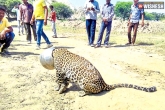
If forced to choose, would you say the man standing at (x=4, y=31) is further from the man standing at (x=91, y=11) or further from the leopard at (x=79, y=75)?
the man standing at (x=91, y=11)

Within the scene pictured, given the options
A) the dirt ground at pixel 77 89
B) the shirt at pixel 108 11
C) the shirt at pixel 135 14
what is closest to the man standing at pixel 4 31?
the dirt ground at pixel 77 89

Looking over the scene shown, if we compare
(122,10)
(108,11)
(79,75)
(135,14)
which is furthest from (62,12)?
(79,75)

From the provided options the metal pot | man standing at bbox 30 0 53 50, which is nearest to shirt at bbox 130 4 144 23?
man standing at bbox 30 0 53 50

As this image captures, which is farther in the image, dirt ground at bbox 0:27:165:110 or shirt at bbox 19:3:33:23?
shirt at bbox 19:3:33:23

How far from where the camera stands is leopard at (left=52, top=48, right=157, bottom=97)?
5.46 metres

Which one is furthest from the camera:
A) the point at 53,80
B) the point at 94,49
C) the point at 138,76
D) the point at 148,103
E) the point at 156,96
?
the point at 94,49

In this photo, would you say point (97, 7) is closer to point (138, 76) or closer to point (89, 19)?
point (89, 19)

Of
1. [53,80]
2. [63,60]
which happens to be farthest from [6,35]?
[63,60]

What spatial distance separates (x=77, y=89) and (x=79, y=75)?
0.58 meters

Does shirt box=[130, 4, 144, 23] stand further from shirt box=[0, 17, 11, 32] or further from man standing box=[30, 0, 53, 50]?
shirt box=[0, 17, 11, 32]

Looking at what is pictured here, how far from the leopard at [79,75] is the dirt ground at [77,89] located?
0.11m

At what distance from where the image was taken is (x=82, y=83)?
217 inches

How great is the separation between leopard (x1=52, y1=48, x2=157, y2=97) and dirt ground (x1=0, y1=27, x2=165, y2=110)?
114mm

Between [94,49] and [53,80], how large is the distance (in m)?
4.25
